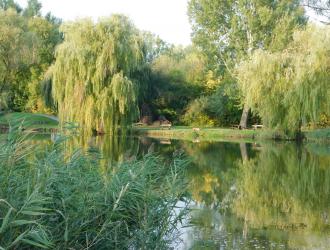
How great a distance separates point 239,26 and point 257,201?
921 inches

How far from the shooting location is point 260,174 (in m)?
14.2

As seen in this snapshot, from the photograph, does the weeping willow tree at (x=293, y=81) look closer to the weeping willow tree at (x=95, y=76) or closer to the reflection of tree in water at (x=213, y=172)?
the reflection of tree in water at (x=213, y=172)

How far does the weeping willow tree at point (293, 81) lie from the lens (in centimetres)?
2238

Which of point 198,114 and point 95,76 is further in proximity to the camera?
point 198,114

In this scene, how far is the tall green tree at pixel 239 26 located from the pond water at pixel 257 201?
13.7 m

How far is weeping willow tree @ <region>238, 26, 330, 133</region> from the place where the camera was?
2238 centimetres

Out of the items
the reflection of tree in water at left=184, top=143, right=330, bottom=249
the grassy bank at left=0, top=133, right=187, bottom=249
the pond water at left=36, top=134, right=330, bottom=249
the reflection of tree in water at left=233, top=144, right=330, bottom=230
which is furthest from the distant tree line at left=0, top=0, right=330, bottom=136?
the grassy bank at left=0, top=133, right=187, bottom=249

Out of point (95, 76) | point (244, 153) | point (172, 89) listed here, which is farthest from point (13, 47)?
point (244, 153)

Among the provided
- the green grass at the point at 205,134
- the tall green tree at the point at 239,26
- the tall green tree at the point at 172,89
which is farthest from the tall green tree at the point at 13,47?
the tall green tree at the point at 239,26

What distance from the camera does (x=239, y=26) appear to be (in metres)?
32.4

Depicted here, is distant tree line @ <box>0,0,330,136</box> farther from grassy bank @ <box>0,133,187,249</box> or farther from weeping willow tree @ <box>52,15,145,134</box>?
grassy bank @ <box>0,133,187,249</box>

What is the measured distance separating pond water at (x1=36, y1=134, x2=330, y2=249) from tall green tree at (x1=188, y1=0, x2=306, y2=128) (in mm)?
13724

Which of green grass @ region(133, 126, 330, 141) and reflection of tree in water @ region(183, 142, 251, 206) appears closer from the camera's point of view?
reflection of tree in water @ region(183, 142, 251, 206)

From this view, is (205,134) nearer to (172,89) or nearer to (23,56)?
(172,89)
